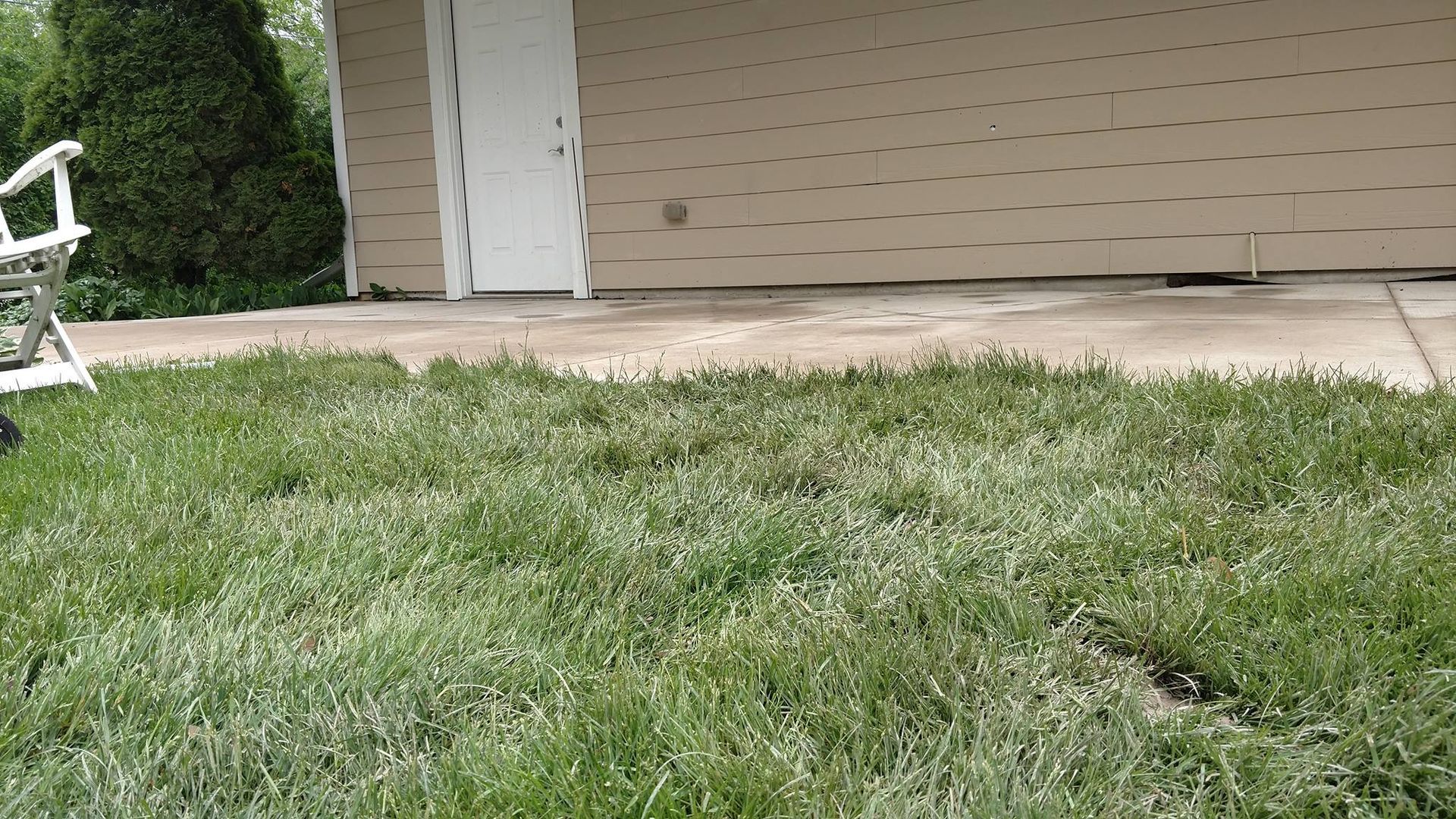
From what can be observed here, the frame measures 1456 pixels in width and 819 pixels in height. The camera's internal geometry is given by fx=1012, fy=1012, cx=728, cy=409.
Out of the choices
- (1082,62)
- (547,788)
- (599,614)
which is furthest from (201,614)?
(1082,62)

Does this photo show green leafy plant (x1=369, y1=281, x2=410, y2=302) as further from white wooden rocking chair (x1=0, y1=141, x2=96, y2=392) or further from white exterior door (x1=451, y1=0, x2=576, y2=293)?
white wooden rocking chair (x1=0, y1=141, x2=96, y2=392)

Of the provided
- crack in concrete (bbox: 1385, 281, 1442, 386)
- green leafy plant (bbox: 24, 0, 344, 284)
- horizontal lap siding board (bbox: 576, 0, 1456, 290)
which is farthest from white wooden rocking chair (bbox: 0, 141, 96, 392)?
green leafy plant (bbox: 24, 0, 344, 284)

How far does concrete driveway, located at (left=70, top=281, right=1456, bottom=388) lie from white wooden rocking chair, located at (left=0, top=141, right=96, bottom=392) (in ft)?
2.93

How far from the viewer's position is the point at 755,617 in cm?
110

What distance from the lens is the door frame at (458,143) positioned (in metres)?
6.09

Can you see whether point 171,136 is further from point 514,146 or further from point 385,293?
point 514,146

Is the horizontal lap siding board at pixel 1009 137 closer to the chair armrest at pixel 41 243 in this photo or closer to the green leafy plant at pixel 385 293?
the green leafy plant at pixel 385 293

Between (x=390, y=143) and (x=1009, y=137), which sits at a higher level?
(x=390, y=143)

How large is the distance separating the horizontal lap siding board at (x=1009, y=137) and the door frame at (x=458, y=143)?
0.30 ft

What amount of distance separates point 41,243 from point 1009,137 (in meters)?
4.16

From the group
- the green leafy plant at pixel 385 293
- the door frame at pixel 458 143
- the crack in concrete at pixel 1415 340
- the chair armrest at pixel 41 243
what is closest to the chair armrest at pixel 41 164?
the chair armrest at pixel 41 243

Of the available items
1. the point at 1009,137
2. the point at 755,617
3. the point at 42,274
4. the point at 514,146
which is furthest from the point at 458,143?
the point at 755,617

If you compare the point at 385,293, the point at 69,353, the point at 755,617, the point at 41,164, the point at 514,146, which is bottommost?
the point at 755,617

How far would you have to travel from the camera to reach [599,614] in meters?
1.12
